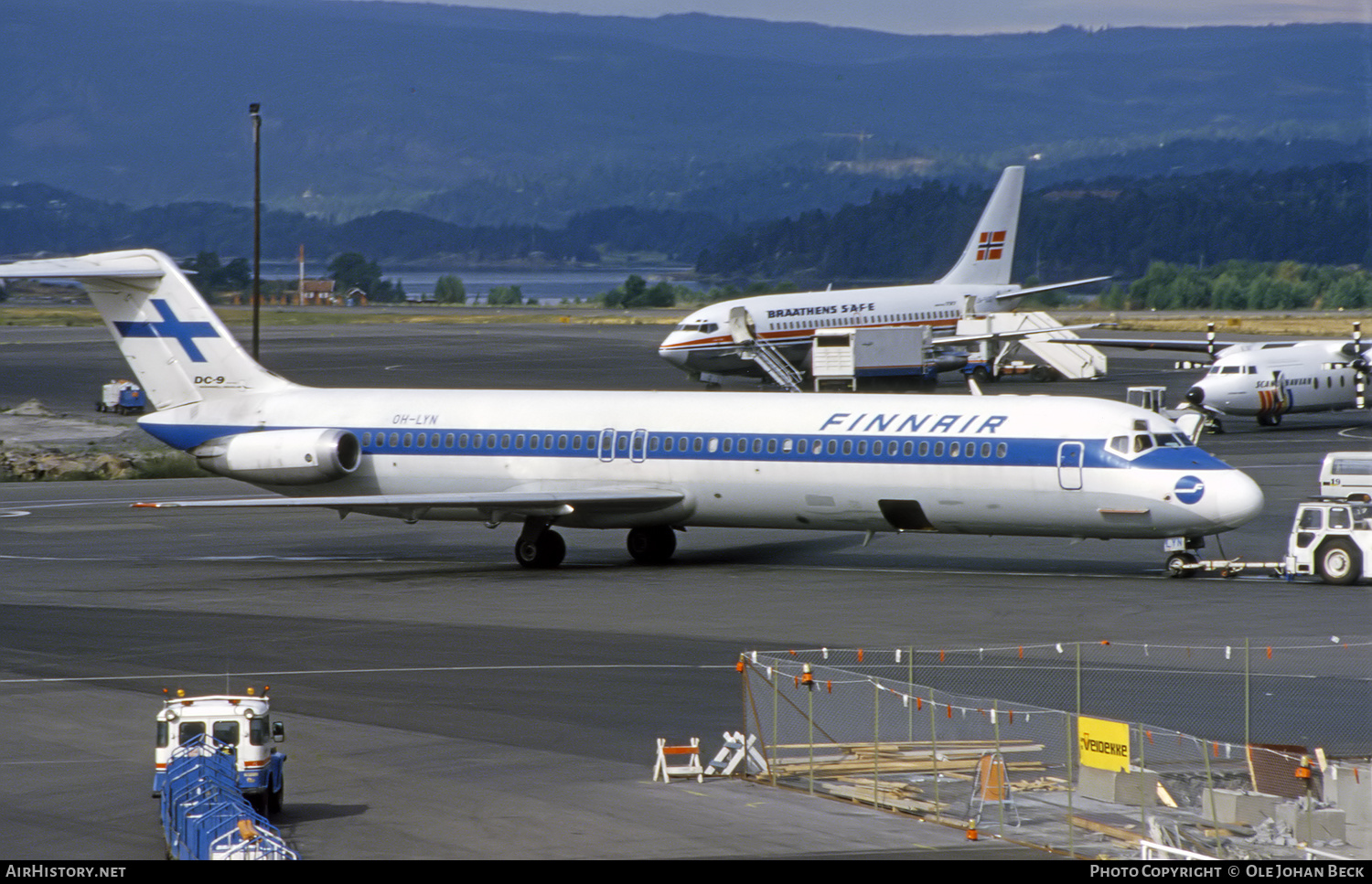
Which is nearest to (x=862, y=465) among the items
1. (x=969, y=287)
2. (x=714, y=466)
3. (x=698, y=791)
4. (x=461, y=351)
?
(x=714, y=466)

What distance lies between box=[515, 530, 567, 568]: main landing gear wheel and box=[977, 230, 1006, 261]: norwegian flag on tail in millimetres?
57420

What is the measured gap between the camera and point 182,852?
1417 centimetres

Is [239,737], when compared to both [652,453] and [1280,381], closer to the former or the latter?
[652,453]

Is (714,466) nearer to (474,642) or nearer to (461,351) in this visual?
(474,642)

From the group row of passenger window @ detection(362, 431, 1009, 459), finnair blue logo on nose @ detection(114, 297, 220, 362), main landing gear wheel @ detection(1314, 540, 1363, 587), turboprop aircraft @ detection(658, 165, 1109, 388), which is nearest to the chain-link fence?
main landing gear wheel @ detection(1314, 540, 1363, 587)

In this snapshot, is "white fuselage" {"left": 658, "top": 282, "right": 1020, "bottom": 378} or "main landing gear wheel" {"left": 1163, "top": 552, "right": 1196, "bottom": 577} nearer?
"main landing gear wheel" {"left": 1163, "top": 552, "right": 1196, "bottom": 577}

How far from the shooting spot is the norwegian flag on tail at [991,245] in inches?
3506

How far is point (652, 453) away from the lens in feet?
115

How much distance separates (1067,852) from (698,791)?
13.2 feet

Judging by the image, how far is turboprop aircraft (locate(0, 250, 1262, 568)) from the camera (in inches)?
1241

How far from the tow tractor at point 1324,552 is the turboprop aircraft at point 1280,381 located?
32.5 m

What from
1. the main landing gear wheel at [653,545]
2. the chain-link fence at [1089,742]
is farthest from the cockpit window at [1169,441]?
the main landing gear wheel at [653,545]

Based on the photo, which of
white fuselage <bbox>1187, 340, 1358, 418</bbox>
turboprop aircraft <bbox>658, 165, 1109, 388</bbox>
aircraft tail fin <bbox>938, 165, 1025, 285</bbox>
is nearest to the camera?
white fuselage <bbox>1187, 340, 1358, 418</bbox>

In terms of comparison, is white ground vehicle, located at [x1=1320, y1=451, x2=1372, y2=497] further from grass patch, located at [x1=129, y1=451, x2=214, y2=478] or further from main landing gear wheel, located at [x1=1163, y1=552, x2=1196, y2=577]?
grass patch, located at [x1=129, y1=451, x2=214, y2=478]
